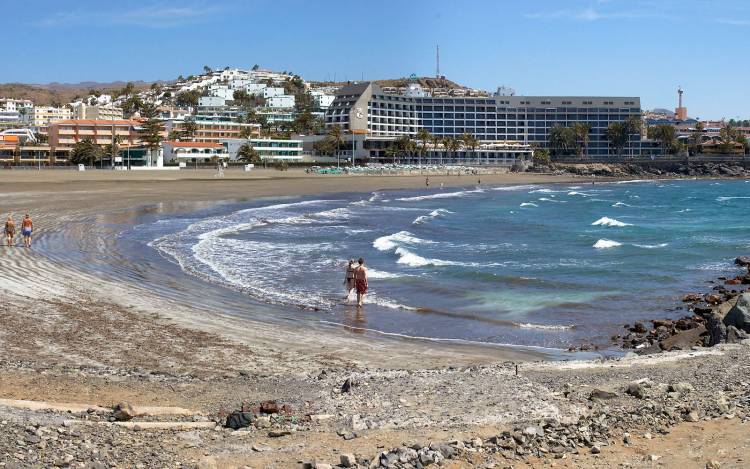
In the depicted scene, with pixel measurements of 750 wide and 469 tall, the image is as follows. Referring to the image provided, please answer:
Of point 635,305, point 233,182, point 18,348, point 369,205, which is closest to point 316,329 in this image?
point 18,348

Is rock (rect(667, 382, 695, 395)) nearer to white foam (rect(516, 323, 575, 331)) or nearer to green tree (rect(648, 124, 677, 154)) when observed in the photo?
white foam (rect(516, 323, 575, 331))

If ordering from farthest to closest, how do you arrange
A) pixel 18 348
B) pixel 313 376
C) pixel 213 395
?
pixel 18 348 → pixel 313 376 → pixel 213 395

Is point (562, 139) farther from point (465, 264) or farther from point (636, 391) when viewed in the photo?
point (636, 391)

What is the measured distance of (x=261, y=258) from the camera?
2664 cm

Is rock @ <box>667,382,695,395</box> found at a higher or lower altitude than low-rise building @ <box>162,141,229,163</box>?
lower

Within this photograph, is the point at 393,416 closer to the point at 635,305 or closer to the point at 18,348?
the point at 18,348

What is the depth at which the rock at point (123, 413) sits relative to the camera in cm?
802

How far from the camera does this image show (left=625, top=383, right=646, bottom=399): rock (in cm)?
927

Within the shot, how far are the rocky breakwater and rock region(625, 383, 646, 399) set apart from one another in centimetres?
484

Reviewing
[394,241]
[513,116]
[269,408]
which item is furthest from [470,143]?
[269,408]

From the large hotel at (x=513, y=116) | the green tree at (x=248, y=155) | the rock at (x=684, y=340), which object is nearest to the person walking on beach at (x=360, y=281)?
the rock at (x=684, y=340)

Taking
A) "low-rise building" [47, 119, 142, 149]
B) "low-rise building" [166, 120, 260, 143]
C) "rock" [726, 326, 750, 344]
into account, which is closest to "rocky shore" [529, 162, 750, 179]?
"low-rise building" [166, 120, 260, 143]

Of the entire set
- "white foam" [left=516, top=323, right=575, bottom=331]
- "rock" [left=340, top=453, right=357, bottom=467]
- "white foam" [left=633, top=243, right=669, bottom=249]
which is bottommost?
"white foam" [left=516, top=323, right=575, bottom=331]

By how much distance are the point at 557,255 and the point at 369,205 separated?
29.0m
